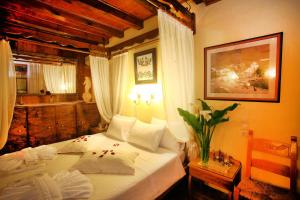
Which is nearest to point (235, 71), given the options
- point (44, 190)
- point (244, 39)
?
point (244, 39)

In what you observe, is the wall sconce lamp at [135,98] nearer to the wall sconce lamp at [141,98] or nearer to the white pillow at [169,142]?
the wall sconce lamp at [141,98]

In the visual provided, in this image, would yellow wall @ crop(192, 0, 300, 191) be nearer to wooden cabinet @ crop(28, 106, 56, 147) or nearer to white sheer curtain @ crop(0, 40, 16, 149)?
white sheer curtain @ crop(0, 40, 16, 149)

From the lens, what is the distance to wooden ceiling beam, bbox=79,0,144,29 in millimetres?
2041

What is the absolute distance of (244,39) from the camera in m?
1.84

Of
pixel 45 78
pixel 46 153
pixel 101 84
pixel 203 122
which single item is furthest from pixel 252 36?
pixel 45 78

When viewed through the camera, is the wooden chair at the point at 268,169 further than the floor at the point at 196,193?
No

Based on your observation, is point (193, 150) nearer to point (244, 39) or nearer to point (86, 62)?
point (244, 39)

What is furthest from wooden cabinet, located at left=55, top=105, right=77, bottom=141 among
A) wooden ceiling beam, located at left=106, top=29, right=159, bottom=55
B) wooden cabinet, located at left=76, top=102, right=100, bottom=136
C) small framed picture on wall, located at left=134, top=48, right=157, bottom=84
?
small framed picture on wall, located at left=134, top=48, right=157, bottom=84

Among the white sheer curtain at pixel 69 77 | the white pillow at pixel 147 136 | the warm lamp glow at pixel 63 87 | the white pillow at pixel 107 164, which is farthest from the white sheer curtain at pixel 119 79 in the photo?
the white pillow at pixel 107 164

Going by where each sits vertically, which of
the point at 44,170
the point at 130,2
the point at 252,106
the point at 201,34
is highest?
the point at 130,2

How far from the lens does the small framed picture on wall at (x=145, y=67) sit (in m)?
2.71

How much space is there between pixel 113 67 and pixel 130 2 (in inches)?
58.0

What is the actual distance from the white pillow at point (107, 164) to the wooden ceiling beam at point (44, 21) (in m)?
2.19

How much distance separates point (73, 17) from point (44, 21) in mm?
577
